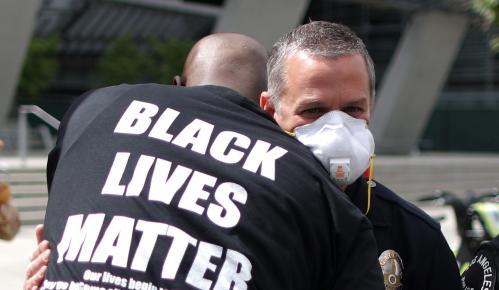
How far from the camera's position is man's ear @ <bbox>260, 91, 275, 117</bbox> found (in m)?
1.98

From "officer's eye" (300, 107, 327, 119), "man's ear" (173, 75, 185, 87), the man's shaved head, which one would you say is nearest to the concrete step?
"man's ear" (173, 75, 185, 87)

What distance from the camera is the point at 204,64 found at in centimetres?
208

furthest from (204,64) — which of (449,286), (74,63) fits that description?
(74,63)

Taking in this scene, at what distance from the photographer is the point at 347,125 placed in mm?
1774

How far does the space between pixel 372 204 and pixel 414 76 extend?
21.6m

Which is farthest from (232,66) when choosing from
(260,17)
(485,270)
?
(260,17)

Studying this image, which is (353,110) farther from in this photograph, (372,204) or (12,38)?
(12,38)

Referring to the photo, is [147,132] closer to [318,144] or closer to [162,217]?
[162,217]

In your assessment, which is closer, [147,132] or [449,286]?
[147,132]

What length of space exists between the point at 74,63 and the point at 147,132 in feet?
145

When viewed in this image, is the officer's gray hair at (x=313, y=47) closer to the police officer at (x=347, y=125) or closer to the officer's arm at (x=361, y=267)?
the police officer at (x=347, y=125)

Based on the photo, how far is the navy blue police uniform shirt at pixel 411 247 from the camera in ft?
6.60

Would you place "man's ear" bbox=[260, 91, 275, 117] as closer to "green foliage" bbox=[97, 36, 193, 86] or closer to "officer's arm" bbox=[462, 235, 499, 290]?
"officer's arm" bbox=[462, 235, 499, 290]

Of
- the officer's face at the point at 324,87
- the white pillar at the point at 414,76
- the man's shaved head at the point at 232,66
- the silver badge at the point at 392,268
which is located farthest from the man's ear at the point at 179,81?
the white pillar at the point at 414,76
